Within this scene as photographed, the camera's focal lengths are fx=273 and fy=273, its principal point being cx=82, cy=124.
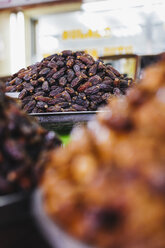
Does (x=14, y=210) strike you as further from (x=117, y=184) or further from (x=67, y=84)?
(x=67, y=84)

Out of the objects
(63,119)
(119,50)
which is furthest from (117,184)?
(119,50)

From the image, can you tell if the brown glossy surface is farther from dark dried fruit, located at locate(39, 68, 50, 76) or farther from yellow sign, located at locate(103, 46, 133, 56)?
yellow sign, located at locate(103, 46, 133, 56)

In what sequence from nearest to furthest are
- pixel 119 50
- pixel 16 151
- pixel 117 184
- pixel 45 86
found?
1. pixel 117 184
2. pixel 16 151
3. pixel 45 86
4. pixel 119 50

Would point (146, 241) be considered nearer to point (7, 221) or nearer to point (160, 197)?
point (160, 197)

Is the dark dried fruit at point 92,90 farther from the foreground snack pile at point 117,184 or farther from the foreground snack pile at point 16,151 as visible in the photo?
the foreground snack pile at point 117,184

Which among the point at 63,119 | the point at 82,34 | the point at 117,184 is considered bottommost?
the point at 63,119

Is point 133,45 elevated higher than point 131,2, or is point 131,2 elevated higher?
point 131,2

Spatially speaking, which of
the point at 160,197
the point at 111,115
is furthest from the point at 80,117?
the point at 160,197
